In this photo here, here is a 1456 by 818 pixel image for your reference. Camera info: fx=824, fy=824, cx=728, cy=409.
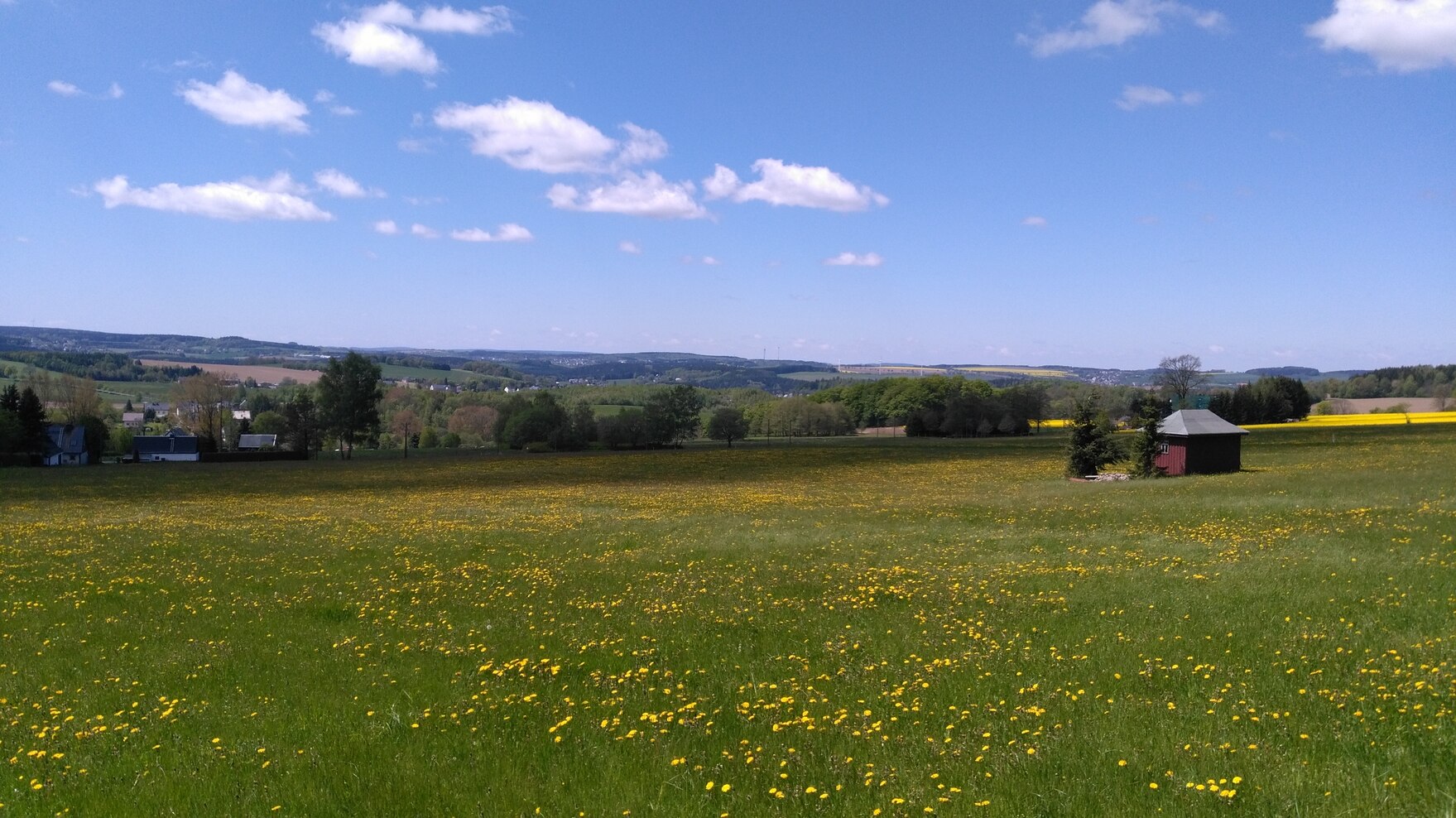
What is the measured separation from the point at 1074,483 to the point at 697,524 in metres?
26.4


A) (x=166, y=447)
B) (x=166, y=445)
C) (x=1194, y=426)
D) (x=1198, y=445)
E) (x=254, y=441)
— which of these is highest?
(x=1194, y=426)

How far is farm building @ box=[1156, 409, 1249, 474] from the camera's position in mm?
46938

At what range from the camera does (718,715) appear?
8656mm

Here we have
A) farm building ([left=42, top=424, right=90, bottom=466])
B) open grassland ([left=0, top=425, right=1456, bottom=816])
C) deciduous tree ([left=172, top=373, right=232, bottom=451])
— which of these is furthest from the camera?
deciduous tree ([left=172, top=373, right=232, bottom=451])

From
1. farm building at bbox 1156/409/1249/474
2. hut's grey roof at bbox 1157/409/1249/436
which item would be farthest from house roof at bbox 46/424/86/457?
hut's grey roof at bbox 1157/409/1249/436

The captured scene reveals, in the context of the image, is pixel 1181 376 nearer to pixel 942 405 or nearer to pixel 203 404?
pixel 942 405

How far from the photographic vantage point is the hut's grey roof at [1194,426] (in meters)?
47.0

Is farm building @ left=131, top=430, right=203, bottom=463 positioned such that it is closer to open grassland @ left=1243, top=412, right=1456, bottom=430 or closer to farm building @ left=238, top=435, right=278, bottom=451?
farm building @ left=238, top=435, right=278, bottom=451

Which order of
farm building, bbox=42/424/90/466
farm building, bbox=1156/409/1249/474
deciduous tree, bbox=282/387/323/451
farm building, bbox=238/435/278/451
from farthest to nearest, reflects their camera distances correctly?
1. farm building, bbox=238/435/278/451
2. deciduous tree, bbox=282/387/323/451
3. farm building, bbox=42/424/90/466
4. farm building, bbox=1156/409/1249/474

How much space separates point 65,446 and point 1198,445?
110 metres

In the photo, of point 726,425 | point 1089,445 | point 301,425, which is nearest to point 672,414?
point 726,425

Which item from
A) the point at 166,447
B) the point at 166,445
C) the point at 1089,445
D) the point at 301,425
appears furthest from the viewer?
the point at 166,445

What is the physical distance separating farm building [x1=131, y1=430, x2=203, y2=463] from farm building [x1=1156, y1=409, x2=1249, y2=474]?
10948 cm

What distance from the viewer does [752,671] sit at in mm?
10273
